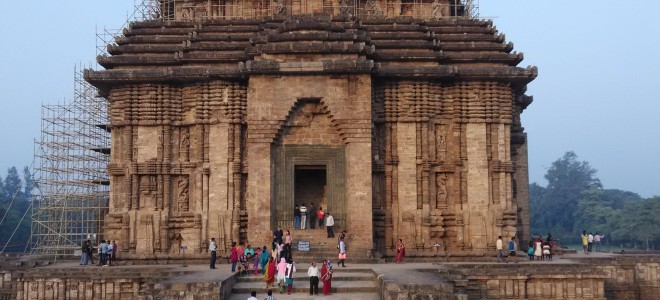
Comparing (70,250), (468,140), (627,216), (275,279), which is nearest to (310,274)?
(275,279)

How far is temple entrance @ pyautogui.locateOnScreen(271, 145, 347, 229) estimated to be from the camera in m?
24.8

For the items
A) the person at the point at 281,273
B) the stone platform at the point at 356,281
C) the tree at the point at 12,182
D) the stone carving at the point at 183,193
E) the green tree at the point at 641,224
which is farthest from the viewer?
the tree at the point at 12,182

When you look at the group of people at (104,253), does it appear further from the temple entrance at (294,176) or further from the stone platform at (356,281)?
the temple entrance at (294,176)

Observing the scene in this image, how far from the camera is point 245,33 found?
2708 centimetres

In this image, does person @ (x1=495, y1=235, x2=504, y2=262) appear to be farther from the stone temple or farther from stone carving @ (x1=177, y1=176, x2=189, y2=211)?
stone carving @ (x1=177, y1=176, x2=189, y2=211)

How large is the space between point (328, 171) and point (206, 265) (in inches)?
194

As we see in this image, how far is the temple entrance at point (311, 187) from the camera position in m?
26.8

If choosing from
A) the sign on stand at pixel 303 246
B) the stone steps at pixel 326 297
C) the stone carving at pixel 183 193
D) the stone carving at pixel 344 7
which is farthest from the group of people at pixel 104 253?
the stone carving at pixel 344 7

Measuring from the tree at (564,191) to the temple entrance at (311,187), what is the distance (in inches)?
2637

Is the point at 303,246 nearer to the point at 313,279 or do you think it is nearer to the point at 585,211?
the point at 313,279

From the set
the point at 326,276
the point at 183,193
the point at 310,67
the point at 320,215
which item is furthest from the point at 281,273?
the point at 183,193

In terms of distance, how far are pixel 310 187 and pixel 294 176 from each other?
1.83 m

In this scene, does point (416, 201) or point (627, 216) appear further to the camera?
point (627, 216)

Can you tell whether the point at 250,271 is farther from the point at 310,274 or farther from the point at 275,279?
the point at 310,274
